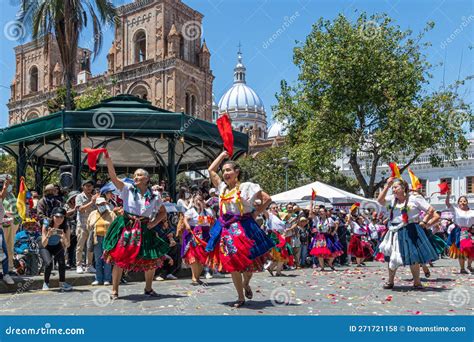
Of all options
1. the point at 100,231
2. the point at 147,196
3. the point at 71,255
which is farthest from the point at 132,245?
the point at 71,255

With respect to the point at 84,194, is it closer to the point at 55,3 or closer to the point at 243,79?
the point at 55,3

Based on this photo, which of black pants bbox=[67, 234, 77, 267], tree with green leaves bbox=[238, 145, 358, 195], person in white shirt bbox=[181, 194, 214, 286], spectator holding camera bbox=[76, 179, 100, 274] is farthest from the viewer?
tree with green leaves bbox=[238, 145, 358, 195]

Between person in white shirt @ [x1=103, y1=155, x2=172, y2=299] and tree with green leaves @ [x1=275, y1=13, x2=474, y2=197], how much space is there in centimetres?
2175

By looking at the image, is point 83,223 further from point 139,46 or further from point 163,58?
point 139,46

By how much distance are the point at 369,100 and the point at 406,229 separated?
21.2 metres

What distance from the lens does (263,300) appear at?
8.05 m

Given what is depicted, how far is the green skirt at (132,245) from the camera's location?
788 cm

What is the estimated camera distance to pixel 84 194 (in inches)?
451

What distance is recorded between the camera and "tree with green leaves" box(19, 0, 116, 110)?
68.5ft

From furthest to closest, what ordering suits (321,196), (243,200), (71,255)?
(321,196) < (71,255) < (243,200)

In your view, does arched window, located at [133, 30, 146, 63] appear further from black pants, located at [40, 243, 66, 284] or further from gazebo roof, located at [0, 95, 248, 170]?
black pants, located at [40, 243, 66, 284]

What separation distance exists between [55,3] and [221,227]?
16139mm

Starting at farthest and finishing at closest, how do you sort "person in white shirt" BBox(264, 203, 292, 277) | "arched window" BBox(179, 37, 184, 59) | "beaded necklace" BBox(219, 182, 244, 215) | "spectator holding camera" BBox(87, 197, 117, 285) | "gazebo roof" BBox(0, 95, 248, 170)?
"arched window" BBox(179, 37, 184, 59) → "gazebo roof" BBox(0, 95, 248, 170) → "person in white shirt" BBox(264, 203, 292, 277) → "spectator holding camera" BBox(87, 197, 117, 285) → "beaded necklace" BBox(219, 182, 244, 215)

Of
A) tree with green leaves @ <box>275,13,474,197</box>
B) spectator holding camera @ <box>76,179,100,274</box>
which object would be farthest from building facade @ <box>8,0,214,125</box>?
spectator holding camera @ <box>76,179,100,274</box>
